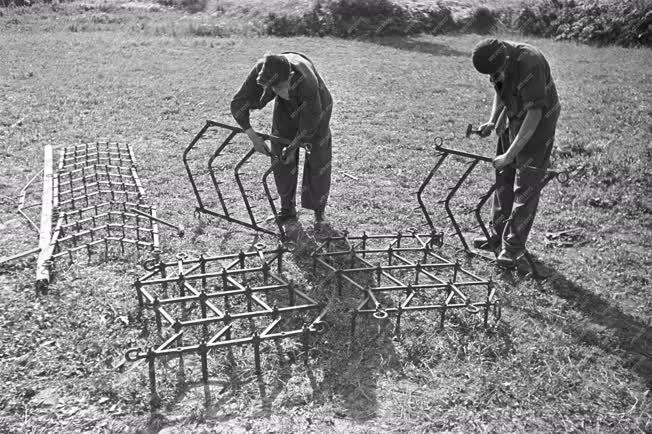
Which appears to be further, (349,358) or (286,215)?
(286,215)

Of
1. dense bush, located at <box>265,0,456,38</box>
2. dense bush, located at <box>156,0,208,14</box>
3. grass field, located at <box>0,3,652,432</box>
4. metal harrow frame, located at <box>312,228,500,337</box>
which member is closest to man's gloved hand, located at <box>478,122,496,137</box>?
metal harrow frame, located at <box>312,228,500,337</box>

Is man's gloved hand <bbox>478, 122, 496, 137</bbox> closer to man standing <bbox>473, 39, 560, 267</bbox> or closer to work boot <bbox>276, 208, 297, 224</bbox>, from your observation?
man standing <bbox>473, 39, 560, 267</bbox>

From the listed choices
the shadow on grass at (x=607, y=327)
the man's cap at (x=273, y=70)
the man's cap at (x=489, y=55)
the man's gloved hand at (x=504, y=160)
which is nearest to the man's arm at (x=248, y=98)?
the man's cap at (x=273, y=70)

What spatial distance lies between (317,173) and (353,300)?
144 centimetres

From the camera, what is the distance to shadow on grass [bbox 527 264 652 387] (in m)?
3.93

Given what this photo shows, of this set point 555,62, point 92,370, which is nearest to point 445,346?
point 92,370

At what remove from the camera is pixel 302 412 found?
3.33 metres

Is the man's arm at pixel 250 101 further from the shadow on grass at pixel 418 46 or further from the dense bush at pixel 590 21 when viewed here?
the dense bush at pixel 590 21

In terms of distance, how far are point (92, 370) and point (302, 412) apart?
55.8 inches

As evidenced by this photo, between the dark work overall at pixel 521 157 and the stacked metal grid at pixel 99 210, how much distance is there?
3142 millimetres

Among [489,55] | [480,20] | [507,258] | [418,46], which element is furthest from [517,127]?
[480,20]

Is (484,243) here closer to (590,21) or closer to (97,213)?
(97,213)

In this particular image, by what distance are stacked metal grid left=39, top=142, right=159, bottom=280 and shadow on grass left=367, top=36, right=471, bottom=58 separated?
37.8 feet

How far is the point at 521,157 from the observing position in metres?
4.69
